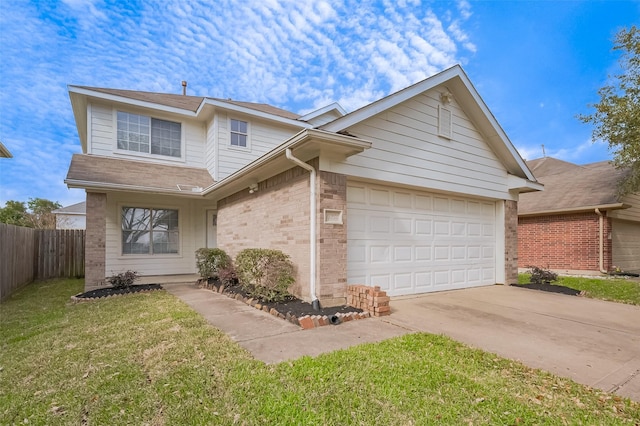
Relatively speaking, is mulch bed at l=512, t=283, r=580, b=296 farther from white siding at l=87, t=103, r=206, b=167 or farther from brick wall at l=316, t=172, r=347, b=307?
white siding at l=87, t=103, r=206, b=167

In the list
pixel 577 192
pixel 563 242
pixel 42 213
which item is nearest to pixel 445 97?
pixel 563 242

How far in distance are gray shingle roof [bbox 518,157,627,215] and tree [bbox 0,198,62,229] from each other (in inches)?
1299

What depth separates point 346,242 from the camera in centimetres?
593

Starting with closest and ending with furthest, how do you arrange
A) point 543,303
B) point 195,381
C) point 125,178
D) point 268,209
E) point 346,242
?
point 195,381 → point 346,242 → point 543,303 → point 268,209 → point 125,178

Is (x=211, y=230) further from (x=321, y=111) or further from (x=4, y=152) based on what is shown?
(x=321, y=111)

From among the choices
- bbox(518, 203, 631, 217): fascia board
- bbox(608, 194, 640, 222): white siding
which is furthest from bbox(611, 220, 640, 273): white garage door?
bbox(518, 203, 631, 217): fascia board

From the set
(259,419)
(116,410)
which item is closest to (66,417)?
(116,410)

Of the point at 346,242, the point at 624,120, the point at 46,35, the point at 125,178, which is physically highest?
the point at 46,35

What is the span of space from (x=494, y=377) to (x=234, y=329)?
341 centimetres

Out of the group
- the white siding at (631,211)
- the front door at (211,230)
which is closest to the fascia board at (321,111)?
the front door at (211,230)

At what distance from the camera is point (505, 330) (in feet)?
15.1

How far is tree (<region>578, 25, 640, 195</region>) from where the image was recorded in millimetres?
8781

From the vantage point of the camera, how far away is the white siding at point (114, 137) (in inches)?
412

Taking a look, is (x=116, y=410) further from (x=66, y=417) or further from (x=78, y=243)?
(x=78, y=243)
